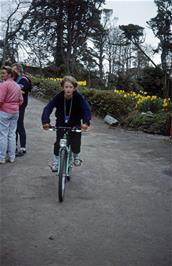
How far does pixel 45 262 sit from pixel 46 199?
1.83m

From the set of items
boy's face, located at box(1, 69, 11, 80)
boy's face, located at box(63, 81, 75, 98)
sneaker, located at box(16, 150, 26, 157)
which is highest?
boy's face, located at box(1, 69, 11, 80)

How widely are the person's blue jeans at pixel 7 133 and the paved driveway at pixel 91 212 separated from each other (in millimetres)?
284

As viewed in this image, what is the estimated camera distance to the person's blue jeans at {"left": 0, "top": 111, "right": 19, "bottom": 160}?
7254mm

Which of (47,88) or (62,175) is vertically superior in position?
(47,88)

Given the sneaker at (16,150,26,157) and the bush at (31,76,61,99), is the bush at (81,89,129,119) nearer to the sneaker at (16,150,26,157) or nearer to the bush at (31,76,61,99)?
the bush at (31,76,61,99)

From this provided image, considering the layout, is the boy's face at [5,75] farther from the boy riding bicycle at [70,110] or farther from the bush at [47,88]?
the bush at [47,88]

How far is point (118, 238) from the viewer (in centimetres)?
446

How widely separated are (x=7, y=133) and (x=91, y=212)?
278 cm

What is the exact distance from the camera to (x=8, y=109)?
7164 millimetres

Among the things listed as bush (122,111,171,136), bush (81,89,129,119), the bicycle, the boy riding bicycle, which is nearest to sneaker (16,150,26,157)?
the boy riding bicycle

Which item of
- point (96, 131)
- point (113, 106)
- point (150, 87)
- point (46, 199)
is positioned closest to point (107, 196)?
point (46, 199)

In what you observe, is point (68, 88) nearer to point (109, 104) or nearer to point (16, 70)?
point (16, 70)

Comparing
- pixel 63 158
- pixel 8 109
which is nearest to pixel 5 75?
pixel 8 109

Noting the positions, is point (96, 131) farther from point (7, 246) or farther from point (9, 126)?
point (7, 246)
